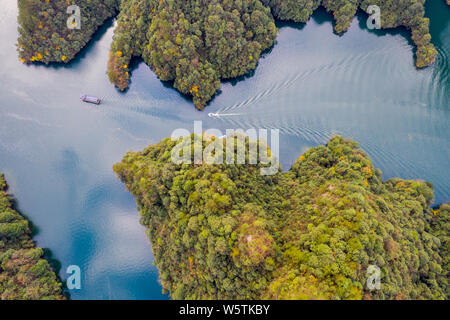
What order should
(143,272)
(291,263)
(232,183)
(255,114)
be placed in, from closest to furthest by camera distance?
(291,263) < (232,183) < (143,272) < (255,114)

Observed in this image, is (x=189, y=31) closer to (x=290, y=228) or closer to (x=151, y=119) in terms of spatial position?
(x=151, y=119)

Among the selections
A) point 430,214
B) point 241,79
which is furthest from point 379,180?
point 241,79

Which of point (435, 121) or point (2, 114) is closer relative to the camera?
point (435, 121)

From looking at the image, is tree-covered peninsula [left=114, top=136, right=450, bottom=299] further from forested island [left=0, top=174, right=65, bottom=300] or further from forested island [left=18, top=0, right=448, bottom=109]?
forested island [left=0, top=174, right=65, bottom=300]

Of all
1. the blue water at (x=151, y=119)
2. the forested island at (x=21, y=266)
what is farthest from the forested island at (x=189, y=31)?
the forested island at (x=21, y=266)

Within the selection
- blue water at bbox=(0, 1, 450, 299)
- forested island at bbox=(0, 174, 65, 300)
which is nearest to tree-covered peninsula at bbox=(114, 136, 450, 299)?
blue water at bbox=(0, 1, 450, 299)

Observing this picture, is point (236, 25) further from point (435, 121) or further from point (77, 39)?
point (435, 121)
